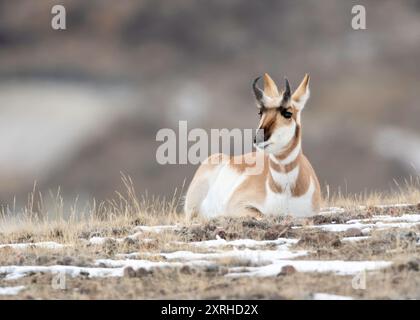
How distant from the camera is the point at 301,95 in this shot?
52.7ft

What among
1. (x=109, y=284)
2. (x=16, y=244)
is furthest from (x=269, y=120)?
(x=109, y=284)

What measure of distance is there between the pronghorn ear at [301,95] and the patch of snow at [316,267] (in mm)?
5606

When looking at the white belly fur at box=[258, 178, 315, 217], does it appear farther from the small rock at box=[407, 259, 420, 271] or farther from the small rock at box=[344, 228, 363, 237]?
the small rock at box=[407, 259, 420, 271]

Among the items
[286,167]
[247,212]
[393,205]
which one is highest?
[286,167]

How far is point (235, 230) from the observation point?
44.1ft

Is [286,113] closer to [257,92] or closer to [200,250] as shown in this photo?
[257,92]

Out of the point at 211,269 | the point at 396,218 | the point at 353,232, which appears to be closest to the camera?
the point at 211,269

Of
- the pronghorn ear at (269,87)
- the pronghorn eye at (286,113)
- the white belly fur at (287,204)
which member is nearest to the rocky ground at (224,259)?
the white belly fur at (287,204)

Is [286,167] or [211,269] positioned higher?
[286,167]

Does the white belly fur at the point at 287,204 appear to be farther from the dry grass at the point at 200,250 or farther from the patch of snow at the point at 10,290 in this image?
the patch of snow at the point at 10,290

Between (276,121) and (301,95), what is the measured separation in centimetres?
108

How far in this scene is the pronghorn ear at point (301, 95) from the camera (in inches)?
629

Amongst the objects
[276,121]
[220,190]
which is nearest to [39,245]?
[276,121]
